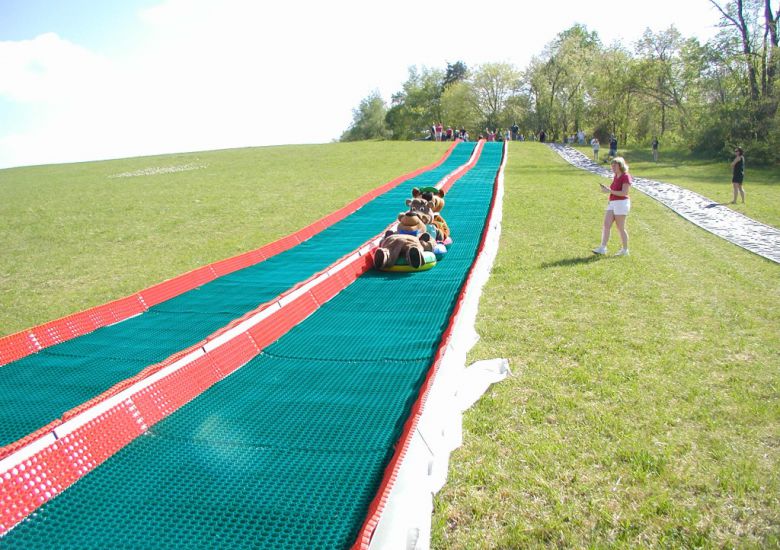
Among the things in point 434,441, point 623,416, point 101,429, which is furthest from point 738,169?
point 101,429

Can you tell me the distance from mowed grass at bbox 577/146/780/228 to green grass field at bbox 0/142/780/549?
1.36 ft

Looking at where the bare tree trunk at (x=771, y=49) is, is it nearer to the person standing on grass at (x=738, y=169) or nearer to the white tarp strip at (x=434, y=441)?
the person standing on grass at (x=738, y=169)

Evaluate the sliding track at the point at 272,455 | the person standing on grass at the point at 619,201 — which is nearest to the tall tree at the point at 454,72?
the person standing on grass at the point at 619,201

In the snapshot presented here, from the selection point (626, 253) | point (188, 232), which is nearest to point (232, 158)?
point (188, 232)

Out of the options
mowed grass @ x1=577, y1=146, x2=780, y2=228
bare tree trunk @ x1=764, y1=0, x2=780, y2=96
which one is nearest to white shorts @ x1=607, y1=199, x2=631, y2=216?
mowed grass @ x1=577, y1=146, x2=780, y2=228

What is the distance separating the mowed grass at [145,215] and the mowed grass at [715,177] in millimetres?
10589

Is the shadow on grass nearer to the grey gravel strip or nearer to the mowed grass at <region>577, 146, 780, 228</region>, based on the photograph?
the grey gravel strip

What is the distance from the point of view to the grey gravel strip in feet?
35.1

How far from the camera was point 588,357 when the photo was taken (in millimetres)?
5129

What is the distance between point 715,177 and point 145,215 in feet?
70.8

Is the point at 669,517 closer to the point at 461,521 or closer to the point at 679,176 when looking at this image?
the point at 461,521

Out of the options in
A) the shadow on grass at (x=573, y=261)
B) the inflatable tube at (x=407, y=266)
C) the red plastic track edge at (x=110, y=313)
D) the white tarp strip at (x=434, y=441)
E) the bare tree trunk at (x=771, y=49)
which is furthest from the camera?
the bare tree trunk at (x=771, y=49)

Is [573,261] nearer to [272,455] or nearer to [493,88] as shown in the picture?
[272,455]

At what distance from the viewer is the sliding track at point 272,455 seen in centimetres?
290
